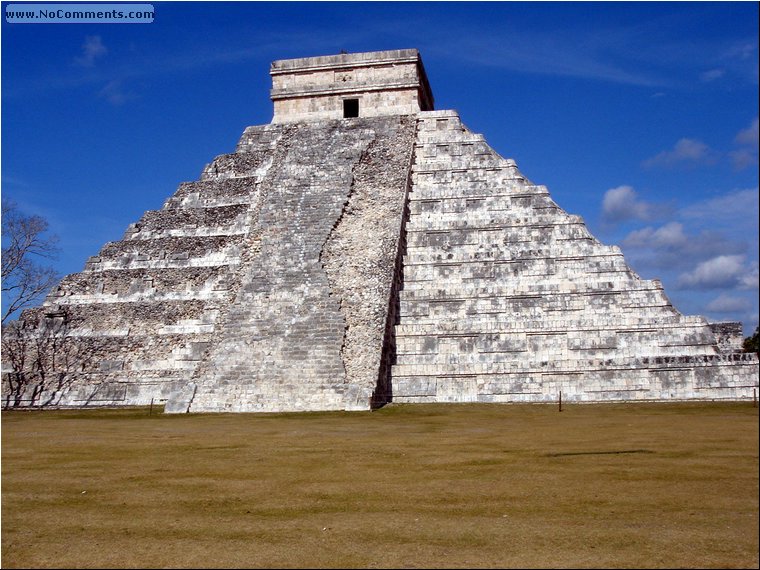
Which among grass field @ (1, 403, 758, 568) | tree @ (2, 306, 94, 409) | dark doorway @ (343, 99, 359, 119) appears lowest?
grass field @ (1, 403, 758, 568)

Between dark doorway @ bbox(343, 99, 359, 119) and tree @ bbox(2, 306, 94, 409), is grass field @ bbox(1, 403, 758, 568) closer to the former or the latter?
tree @ bbox(2, 306, 94, 409)

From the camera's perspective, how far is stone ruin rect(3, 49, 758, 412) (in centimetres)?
1886

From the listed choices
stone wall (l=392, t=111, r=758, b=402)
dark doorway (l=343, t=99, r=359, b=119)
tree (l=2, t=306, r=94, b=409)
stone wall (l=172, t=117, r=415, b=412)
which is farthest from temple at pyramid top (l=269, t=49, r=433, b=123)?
tree (l=2, t=306, r=94, b=409)

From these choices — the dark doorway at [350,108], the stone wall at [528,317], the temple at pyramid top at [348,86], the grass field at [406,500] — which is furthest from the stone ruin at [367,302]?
the grass field at [406,500]

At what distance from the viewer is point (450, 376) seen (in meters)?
19.5

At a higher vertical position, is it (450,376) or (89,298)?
(89,298)

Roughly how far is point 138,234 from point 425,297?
908cm

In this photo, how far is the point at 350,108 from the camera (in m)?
27.8

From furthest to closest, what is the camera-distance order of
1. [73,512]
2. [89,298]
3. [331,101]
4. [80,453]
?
[331,101] → [89,298] → [80,453] → [73,512]

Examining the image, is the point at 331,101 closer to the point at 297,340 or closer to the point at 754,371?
the point at 297,340

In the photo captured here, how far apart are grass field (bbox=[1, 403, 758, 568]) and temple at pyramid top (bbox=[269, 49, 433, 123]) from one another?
17591 millimetres

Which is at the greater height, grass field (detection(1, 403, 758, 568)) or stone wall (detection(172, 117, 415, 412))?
stone wall (detection(172, 117, 415, 412))

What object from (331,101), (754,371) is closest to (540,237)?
(754,371)

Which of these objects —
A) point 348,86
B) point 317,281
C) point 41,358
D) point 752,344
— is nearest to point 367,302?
point 317,281
